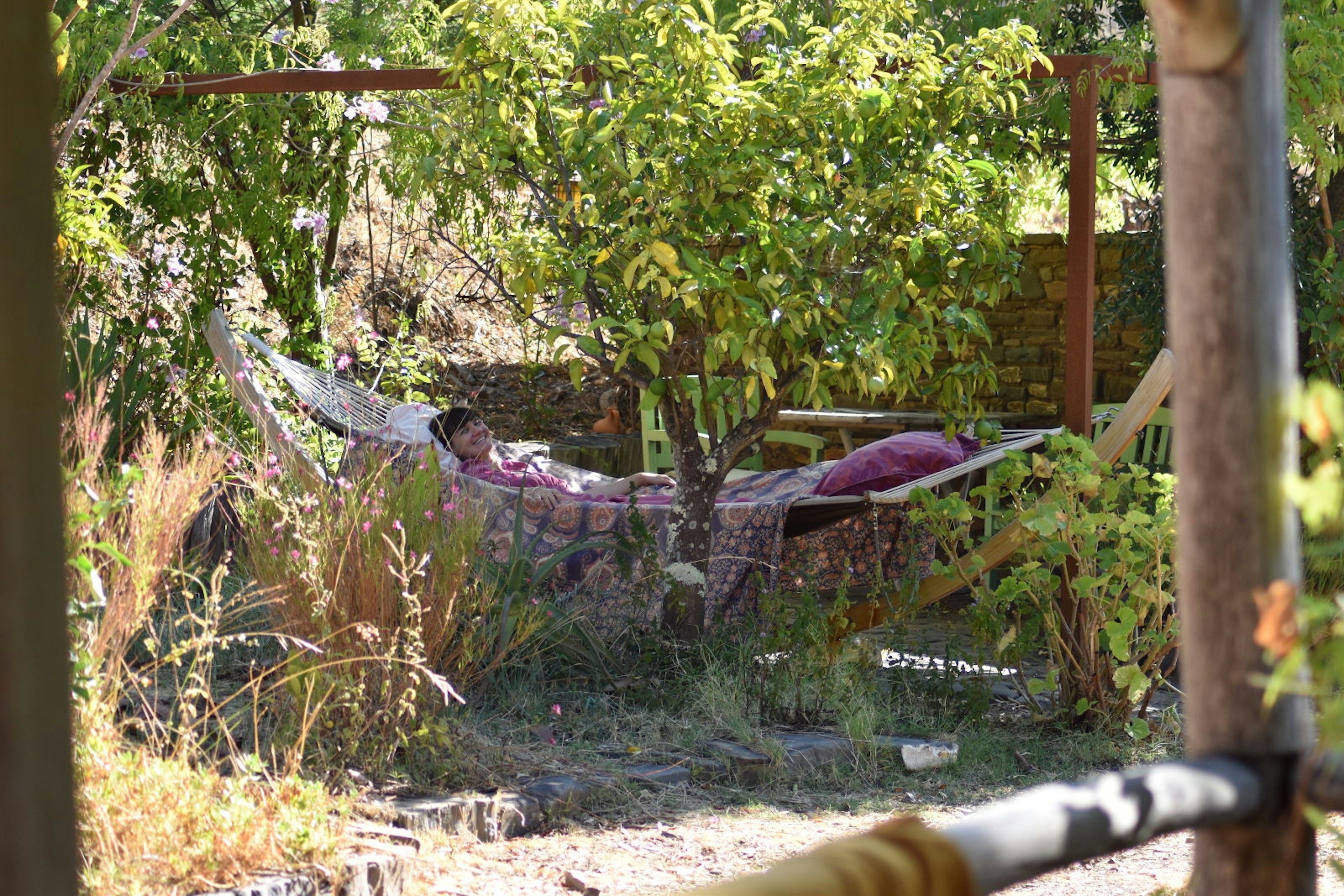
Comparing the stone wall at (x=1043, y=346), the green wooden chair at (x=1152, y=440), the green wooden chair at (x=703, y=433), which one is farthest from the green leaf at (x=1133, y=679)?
the stone wall at (x=1043, y=346)

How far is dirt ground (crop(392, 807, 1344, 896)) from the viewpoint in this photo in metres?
2.49

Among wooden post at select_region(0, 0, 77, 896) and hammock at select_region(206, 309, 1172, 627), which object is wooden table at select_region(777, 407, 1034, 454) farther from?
wooden post at select_region(0, 0, 77, 896)

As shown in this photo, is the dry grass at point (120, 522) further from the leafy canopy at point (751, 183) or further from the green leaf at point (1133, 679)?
the green leaf at point (1133, 679)

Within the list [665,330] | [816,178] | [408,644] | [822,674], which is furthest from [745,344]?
[408,644]

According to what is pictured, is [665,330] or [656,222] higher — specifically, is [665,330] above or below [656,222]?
below

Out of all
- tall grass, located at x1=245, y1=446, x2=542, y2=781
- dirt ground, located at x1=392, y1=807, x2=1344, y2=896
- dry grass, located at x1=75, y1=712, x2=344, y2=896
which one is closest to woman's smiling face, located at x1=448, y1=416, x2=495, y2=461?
tall grass, located at x1=245, y1=446, x2=542, y2=781

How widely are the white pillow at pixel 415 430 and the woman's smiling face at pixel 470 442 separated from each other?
0.11 metres

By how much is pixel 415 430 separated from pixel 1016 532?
2023 millimetres

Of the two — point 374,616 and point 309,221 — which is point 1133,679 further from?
point 309,221

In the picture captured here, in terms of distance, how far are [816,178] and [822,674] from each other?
1.33 meters

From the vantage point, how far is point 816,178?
363 centimetres

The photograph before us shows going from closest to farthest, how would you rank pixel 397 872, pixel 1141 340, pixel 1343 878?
pixel 1343 878
pixel 397 872
pixel 1141 340

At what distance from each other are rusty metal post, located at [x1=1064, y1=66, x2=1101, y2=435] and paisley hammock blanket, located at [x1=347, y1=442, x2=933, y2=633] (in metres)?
0.59

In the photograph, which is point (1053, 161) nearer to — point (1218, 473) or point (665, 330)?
point (665, 330)
